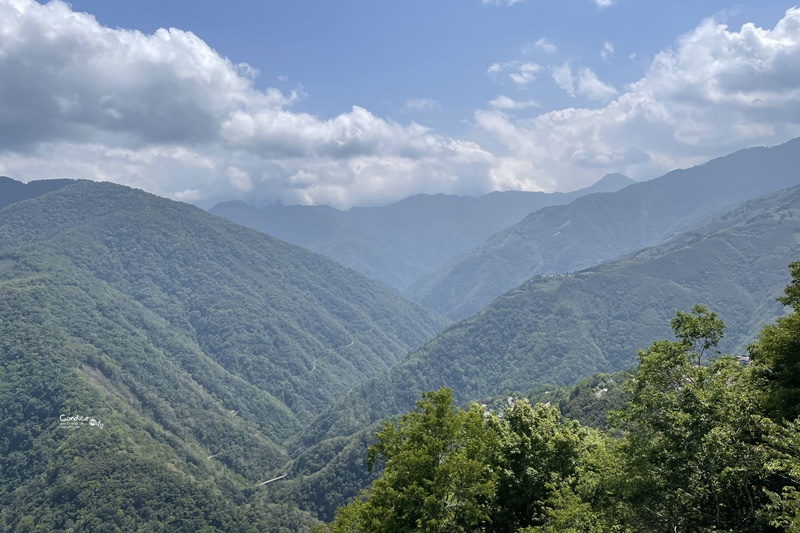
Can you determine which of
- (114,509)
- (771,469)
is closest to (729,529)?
(771,469)

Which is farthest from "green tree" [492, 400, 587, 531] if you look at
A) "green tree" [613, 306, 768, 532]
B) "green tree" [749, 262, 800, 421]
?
"green tree" [749, 262, 800, 421]

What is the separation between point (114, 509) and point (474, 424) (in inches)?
8766

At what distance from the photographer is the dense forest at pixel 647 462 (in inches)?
869

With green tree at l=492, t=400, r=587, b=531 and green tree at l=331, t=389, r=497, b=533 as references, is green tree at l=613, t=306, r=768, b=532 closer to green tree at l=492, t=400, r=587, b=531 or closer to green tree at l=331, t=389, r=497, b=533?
green tree at l=331, t=389, r=497, b=533

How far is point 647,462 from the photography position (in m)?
23.5

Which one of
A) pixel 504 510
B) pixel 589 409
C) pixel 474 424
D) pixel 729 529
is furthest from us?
pixel 589 409

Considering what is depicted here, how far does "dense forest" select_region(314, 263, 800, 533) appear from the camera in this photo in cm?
2206

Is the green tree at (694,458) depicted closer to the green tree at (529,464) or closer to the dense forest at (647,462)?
the dense forest at (647,462)

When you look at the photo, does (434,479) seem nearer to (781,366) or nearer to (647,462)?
(647,462)

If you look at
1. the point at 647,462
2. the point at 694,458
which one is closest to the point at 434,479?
the point at 647,462

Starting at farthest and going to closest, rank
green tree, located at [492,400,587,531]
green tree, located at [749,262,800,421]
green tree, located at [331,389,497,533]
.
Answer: green tree, located at [492,400,587,531]
green tree, located at [749,262,800,421]
green tree, located at [331,389,497,533]

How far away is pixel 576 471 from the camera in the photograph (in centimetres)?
3309

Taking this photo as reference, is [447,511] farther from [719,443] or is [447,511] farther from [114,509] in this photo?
[114,509]

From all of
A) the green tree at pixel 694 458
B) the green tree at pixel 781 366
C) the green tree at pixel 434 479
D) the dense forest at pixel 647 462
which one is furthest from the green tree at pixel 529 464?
the green tree at pixel 781 366
